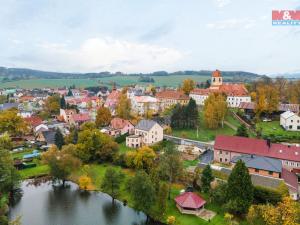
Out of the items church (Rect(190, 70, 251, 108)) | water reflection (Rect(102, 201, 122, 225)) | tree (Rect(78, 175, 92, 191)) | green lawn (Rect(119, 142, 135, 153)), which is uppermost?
church (Rect(190, 70, 251, 108))

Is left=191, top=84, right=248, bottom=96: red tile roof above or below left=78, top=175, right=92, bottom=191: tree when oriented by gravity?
above

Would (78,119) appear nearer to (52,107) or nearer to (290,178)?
(52,107)

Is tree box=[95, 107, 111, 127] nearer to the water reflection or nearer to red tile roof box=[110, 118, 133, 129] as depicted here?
red tile roof box=[110, 118, 133, 129]

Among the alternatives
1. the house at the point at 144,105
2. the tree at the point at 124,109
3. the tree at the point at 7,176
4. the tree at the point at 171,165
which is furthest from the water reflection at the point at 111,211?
the house at the point at 144,105

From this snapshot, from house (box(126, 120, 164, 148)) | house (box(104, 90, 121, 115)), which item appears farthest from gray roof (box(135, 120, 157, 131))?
house (box(104, 90, 121, 115))

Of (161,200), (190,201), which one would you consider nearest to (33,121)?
(161,200)

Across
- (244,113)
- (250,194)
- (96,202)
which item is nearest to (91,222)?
(96,202)
